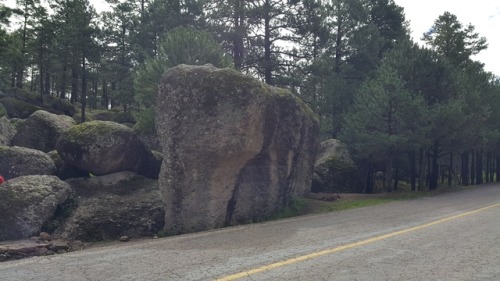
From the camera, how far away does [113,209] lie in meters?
12.1

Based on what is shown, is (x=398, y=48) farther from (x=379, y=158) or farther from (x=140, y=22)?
(x=140, y=22)

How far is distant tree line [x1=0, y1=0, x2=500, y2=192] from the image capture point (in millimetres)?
20641

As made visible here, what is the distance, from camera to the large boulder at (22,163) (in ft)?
42.1

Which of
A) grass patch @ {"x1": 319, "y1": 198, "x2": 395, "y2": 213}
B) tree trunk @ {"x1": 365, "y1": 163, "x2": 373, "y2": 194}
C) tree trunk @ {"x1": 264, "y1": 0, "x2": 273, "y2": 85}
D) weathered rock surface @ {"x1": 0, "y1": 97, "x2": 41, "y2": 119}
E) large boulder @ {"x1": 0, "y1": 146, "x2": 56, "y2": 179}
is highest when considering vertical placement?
tree trunk @ {"x1": 264, "y1": 0, "x2": 273, "y2": 85}

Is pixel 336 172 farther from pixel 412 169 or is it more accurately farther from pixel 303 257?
pixel 303 257

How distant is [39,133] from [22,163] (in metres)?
4.28

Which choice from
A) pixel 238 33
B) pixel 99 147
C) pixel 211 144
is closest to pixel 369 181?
pixel 238 33

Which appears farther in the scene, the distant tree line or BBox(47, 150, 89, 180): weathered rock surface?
the distant tree line

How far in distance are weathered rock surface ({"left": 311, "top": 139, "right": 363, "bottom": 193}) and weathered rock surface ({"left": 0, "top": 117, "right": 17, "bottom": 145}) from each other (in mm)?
15875

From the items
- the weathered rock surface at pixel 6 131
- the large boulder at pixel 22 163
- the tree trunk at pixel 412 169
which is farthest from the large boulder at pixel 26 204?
the tree trunk at pixel 412 169

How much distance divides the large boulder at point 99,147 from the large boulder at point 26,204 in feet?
6.73

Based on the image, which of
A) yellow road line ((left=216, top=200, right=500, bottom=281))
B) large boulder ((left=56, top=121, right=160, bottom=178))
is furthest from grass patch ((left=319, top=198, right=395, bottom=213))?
large boulder ((left=56, top=121, right=160, bottom=178))

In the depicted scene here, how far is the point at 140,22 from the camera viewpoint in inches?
1228

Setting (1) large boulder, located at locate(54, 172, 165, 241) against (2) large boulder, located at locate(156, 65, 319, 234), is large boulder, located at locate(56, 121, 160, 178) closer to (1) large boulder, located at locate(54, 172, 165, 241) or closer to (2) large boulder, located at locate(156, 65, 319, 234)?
(1) large boulder, located at locate(54, 172, 165, 241)
